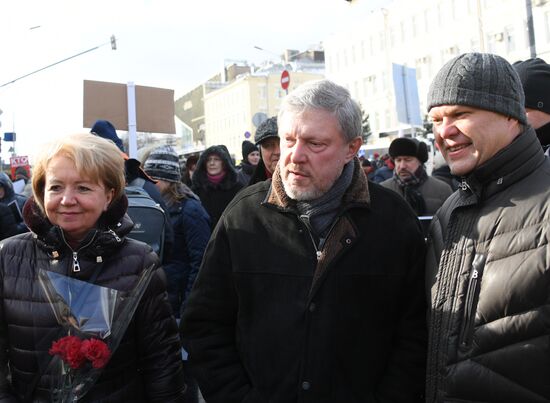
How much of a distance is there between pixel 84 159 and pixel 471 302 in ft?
5.33

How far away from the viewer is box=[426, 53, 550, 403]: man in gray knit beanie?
6.01 feet

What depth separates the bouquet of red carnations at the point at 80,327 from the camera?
6.91 feet

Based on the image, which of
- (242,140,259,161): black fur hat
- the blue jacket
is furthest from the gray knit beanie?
(242,140,259,161): black fur hat

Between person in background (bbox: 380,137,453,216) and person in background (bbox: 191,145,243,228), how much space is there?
1.73 m

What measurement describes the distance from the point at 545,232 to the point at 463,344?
1.56ft

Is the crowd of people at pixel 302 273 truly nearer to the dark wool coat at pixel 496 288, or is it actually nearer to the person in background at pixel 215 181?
the dark wool coat at pixel 496 288

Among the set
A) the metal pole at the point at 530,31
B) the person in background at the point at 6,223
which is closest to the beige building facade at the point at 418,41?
the metal pole at the point at 530,31

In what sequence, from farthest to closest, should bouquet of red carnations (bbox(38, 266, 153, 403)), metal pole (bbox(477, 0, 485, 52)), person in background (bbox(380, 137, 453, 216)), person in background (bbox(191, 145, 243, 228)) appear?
metal pole (bbox(477, 0, 485, 52))
person in background (bbox(191, 145, 243, 228))
person in background (bbox(380, 137, 453, 216))
bouquet of red carnations (bbox(38, 266, 153, 403))

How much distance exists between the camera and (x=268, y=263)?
7.64ft

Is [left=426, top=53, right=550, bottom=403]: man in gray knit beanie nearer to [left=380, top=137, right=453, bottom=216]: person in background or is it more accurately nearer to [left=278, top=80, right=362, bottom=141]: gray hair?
[left=278, top=80, right=362, bottom=141]: gray hair

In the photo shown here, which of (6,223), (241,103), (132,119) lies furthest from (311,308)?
(241,103)

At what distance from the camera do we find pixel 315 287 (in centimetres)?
224

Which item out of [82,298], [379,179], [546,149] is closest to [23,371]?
[82,298]

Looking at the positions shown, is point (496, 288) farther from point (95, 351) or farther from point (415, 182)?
point (415, 182)
